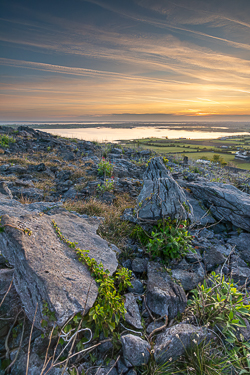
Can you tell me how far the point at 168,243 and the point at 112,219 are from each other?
2196 millimetres

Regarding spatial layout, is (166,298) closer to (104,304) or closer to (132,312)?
(132,312)

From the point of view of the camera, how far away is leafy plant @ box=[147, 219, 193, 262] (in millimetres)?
4086

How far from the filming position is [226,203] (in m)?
A: 5.96

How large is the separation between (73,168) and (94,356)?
11128 millimetres

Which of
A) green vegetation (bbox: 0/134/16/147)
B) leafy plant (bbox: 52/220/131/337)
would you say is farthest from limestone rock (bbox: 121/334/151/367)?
green vegetation (bbox: 0/134/16/147)

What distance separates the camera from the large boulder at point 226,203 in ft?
18.4

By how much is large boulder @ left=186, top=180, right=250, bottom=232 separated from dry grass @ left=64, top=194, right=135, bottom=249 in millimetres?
2689

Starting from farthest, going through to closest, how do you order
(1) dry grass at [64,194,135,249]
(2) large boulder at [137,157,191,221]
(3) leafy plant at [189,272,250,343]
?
(1) dry grass at [64,194,135,249]
(2) large boulder at [137,157,191,221]
(3) leafy plant at [189,272,250,343]

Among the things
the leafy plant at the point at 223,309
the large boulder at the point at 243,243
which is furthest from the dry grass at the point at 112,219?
the large boulder at the point at 243,243

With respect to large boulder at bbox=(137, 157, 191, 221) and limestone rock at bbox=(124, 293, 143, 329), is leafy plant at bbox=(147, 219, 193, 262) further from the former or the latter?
limestone rock at bbox=(124, 293, 143, 329)

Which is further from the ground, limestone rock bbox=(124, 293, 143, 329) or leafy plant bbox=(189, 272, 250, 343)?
leafy plant bbox=(189, 272, 250, 343)

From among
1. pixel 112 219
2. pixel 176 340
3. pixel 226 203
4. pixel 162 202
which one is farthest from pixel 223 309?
pixel 226 203

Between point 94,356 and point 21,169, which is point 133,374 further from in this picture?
point 21,169

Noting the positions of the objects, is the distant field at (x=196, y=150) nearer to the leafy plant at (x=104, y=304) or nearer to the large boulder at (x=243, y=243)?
the large boulder at (x=243, y=243)
